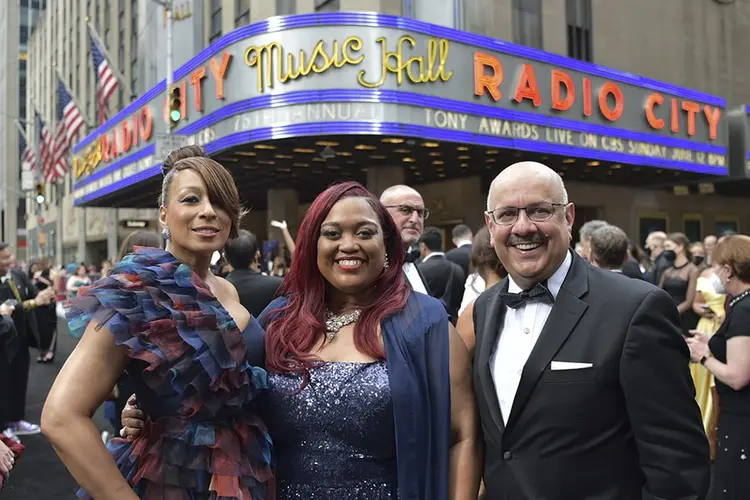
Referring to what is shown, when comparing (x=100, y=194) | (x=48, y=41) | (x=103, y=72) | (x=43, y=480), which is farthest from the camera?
(x=48, y=41)

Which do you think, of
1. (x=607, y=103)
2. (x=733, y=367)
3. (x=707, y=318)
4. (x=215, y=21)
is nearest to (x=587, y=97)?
(x=607, y=103)

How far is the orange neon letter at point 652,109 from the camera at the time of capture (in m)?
16.1

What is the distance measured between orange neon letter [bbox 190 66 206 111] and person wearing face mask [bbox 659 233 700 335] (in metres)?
10.4

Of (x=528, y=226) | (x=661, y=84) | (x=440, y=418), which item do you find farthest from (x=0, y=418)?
(x=661, y=84)

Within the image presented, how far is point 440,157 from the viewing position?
15.2 metres

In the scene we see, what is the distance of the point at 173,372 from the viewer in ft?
6.65

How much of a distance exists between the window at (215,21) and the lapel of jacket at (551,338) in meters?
20.1

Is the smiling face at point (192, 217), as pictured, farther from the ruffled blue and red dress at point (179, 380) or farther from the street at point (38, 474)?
the street at point (38, 474)

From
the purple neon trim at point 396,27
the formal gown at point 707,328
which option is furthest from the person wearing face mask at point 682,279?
the purple neon trim at point 396,27

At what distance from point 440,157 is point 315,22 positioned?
15.1 feet

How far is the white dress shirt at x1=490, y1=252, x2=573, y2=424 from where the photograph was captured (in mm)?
2125

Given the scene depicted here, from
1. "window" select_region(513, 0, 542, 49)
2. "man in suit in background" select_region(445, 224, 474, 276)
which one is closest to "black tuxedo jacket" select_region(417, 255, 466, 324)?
"man in suit in background" select_region(445, 224, 474, 276)

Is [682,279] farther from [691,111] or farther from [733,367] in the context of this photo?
[691,111]

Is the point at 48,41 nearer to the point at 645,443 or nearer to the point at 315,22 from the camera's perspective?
the point at 315,22
